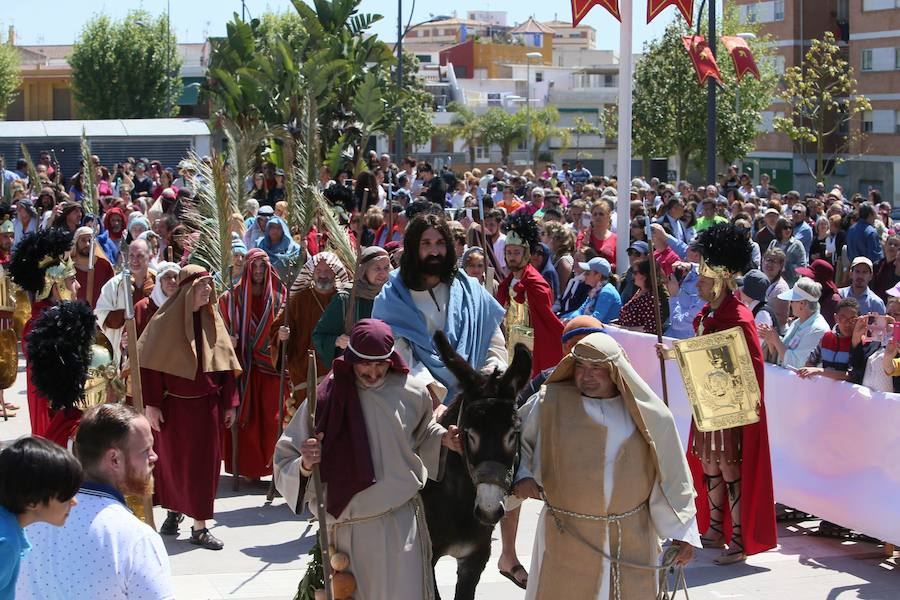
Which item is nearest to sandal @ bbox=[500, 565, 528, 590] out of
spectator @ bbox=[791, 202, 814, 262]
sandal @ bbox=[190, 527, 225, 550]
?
sandal @ bbox=[190, 527, 225, 550]

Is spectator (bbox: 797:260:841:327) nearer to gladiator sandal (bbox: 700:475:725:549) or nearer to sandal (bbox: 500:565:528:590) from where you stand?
gladiator sandal (bbox: 700:475:725:549)

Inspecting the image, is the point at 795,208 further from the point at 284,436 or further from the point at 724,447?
the point at 284,436

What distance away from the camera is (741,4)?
6769cm

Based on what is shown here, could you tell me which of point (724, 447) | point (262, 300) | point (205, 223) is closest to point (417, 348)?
point (724, 447)

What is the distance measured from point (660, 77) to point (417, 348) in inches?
1375

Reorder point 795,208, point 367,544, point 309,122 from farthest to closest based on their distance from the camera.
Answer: point 795,208 < point 309,122 < point 367,544

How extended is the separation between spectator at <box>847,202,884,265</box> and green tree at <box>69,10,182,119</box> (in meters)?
56.8

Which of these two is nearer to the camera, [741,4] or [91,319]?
[91,319]

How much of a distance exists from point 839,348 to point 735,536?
156 centimetres


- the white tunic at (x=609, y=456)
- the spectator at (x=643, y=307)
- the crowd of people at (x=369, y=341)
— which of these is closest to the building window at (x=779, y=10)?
the crowd of people at (x=369, y=341)

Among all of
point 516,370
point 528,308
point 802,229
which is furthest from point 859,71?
point 516,370

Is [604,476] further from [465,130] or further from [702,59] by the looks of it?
[465,130]

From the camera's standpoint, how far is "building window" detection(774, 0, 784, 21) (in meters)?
63.9

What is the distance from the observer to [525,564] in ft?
28.2
